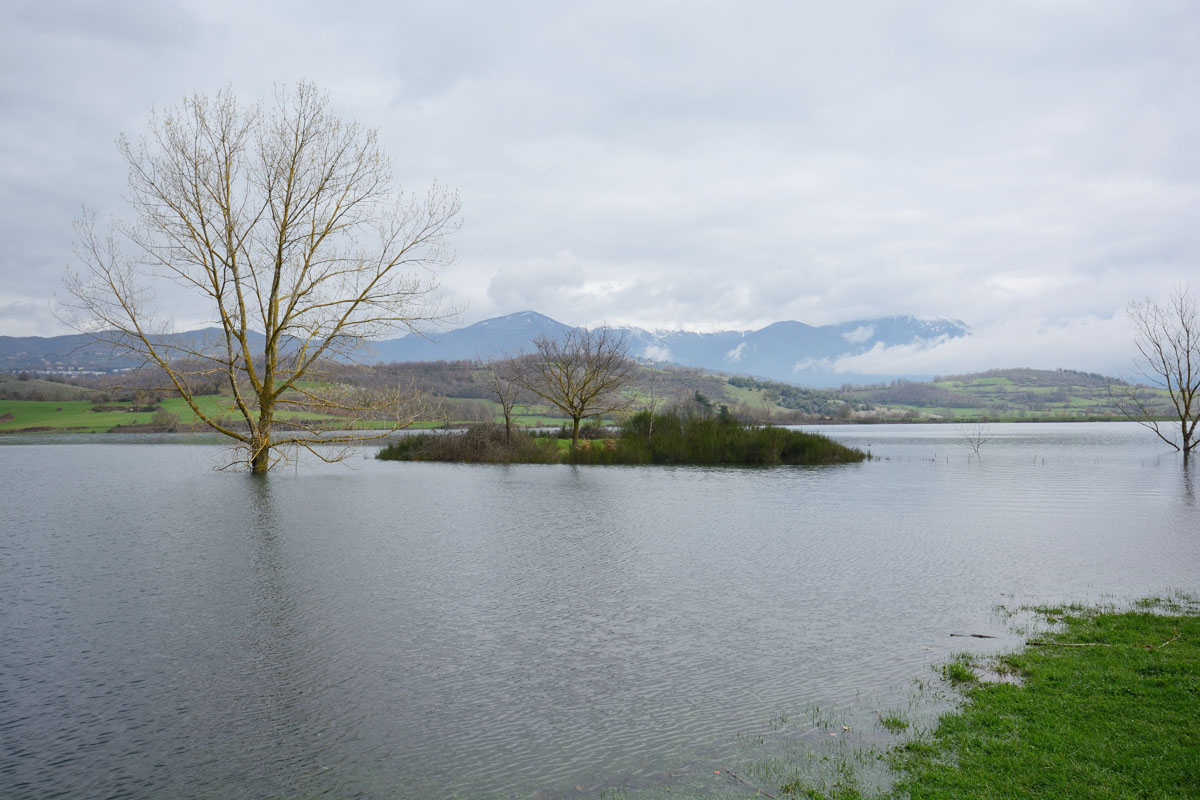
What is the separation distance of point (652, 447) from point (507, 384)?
10644 millimetres

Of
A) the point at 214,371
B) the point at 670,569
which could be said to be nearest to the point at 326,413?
the point at 214,371

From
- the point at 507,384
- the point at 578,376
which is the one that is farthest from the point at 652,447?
the point at 507,384

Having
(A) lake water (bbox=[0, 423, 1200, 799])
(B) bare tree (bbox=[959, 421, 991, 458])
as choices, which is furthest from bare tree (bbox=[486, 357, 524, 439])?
(B) bare tree (bbox=[959, 421, 991, 458])

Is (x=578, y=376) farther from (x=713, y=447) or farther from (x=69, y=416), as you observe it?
(x=69, y=416)

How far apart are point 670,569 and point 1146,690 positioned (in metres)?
7.41

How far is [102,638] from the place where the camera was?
8.51 metres

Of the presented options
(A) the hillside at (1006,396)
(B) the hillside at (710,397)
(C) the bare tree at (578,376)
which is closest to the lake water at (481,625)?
(B) the hillside at (710,397)

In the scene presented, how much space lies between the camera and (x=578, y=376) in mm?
40594

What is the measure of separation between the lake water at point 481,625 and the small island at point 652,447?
16.1m

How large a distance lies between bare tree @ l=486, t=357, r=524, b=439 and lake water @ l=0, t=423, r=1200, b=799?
17.6 meters

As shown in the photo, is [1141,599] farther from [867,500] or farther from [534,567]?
[867,500]

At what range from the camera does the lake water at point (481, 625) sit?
5.70 metres

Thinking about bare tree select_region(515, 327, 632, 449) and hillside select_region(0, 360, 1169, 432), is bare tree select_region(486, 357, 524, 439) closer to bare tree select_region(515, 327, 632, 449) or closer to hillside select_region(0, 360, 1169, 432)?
bare tree select_region(515, 327, 632, 449)

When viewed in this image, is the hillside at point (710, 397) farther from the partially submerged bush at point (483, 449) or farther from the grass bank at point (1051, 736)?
the grass bank at point (1051, 736)
